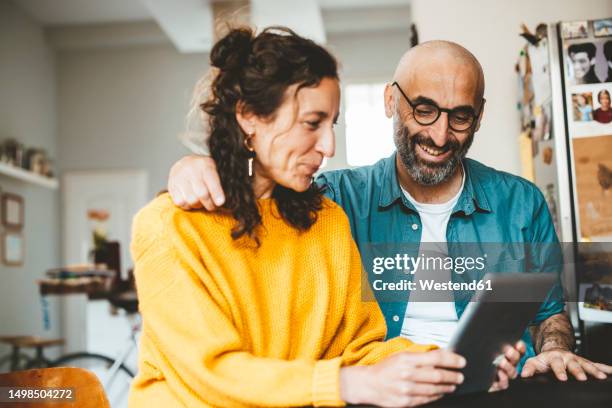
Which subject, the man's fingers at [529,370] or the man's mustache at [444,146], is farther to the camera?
the man's mustache at [444,146]

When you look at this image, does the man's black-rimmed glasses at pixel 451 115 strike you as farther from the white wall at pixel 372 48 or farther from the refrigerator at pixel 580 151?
the white wall at pixel 372 48

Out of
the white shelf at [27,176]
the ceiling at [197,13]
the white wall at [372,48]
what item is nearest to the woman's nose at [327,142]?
the ceiling at [197,13]

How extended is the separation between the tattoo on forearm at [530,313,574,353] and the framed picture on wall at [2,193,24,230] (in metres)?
4.17

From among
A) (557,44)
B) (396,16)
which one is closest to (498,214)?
(557,44)

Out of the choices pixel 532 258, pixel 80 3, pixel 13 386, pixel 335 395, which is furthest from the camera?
pixel 80 3

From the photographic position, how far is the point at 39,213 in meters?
5.20

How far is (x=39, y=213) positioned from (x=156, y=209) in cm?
472

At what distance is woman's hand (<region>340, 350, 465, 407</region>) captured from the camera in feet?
2.39

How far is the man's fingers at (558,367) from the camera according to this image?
3.06 ft

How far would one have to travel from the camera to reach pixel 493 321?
0.75 metres

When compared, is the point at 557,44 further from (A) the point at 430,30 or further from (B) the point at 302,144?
(B) the point at 302,144

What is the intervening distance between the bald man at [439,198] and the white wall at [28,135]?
154 inches

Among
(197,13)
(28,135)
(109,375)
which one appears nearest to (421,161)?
(109,375)

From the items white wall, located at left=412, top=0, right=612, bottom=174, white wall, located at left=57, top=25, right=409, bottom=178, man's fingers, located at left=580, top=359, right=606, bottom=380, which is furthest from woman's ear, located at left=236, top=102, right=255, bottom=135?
white wall, located at left=57, top=25, right=409, bottom=178
